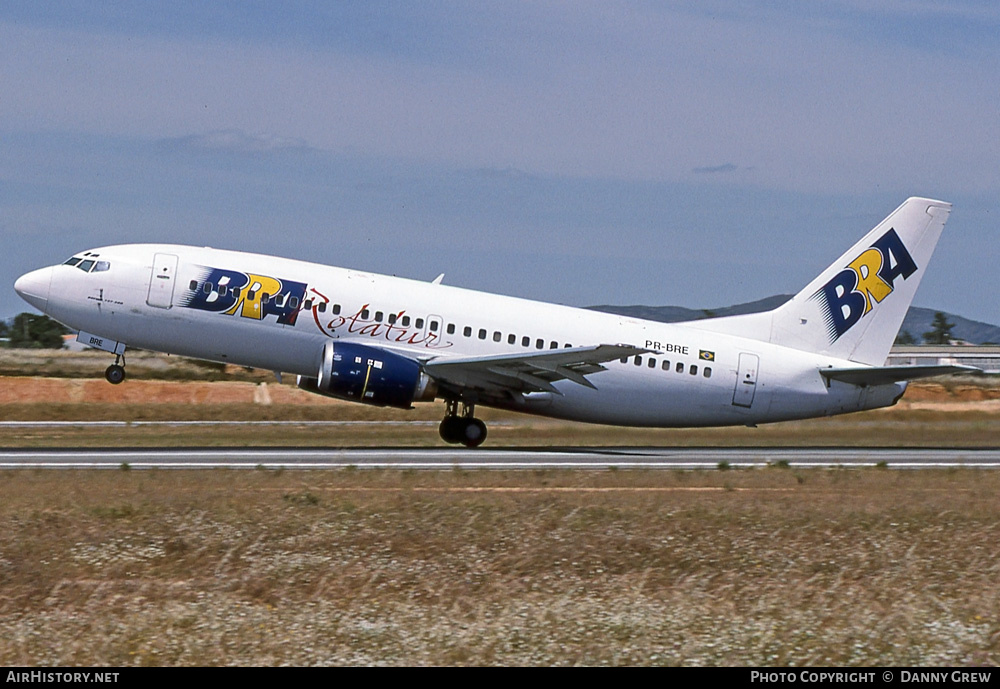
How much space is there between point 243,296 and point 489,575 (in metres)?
16.4

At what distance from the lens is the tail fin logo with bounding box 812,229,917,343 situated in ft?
119

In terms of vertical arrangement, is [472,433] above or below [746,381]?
below

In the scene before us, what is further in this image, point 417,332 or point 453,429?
point 453,429

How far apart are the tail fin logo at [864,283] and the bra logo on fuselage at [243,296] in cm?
1564

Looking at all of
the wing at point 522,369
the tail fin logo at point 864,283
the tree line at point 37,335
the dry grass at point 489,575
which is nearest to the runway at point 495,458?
the wing at point 522,369

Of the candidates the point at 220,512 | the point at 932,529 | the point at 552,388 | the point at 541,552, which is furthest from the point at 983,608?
the point at 552,388

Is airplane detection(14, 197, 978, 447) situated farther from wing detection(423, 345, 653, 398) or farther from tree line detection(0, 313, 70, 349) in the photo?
tree line detection(0, 313, 70, 349)

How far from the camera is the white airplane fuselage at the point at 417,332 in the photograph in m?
31.8

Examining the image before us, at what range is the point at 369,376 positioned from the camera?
103 ft

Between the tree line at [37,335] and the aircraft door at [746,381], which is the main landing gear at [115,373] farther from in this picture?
the tree line at [37,335]

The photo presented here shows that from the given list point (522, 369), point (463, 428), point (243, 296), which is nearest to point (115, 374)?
point (243, 296)

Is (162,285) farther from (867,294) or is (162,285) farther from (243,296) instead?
(867,294)

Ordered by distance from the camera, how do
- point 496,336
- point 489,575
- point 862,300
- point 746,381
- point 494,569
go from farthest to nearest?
point 862,300 < point 746,381 < point 496,336 < point 494,569 < point 489,575

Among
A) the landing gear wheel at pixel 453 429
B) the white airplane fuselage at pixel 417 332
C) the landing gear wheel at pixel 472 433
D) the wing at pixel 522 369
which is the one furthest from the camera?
the landing gear wheel at pixel 453 429
